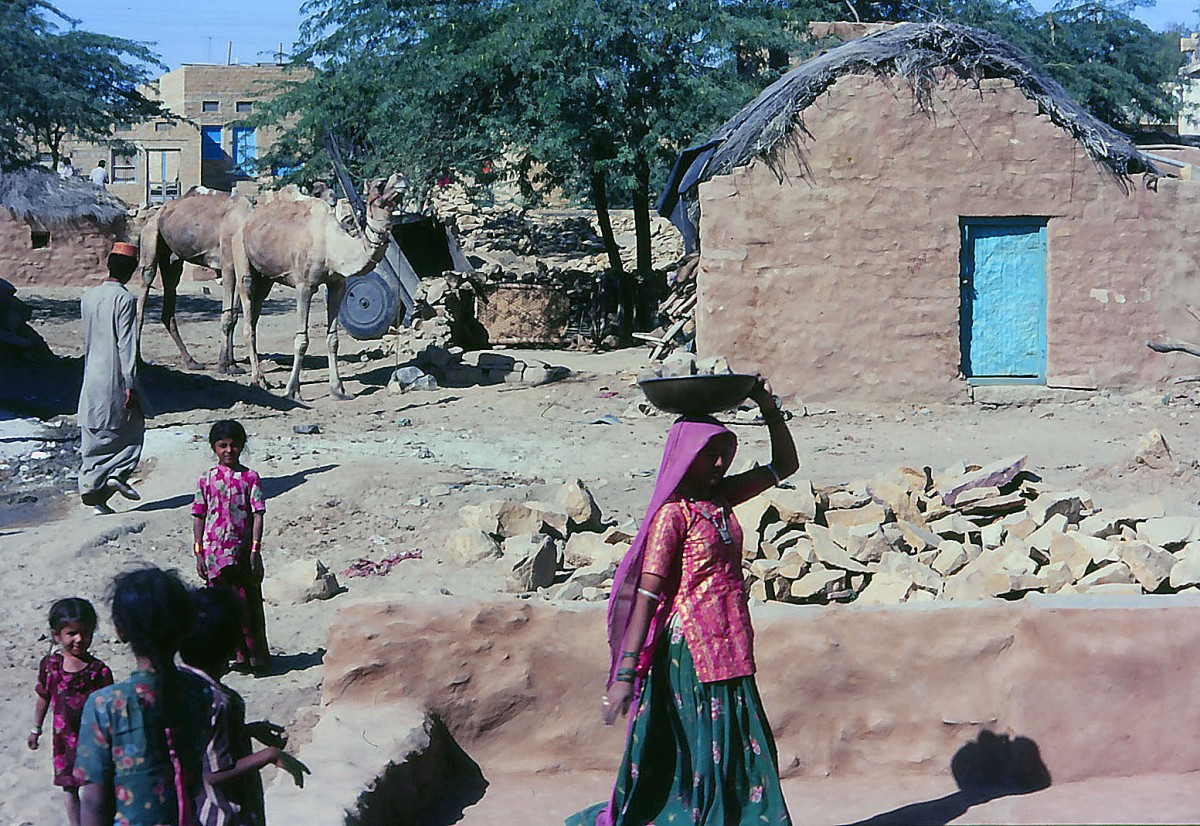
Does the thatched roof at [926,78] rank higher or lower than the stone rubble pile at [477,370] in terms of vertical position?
higher

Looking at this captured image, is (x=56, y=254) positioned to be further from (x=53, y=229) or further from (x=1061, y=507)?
(x=1061, y=507)

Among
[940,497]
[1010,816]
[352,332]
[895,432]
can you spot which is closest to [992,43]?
[895,432]

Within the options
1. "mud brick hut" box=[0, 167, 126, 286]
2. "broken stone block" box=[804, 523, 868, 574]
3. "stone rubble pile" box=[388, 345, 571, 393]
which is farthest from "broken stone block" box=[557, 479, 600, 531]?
"mud brick hut" box=[0, 167, 126, 286]

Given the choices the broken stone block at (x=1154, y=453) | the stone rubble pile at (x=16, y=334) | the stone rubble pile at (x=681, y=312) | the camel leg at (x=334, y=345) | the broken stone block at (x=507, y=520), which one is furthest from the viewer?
the stone rubble pile at (x=681, y=312)

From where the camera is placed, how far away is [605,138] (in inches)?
706

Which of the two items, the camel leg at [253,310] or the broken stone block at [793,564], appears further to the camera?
the camel leg at [253,310]

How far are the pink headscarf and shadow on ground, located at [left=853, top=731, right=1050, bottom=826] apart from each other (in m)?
1.28

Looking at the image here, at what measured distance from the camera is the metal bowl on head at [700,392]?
11.9ft

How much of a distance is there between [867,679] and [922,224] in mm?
8699

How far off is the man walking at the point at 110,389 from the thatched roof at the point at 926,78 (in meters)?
6.27

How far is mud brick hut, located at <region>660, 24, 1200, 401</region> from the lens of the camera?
496 inches

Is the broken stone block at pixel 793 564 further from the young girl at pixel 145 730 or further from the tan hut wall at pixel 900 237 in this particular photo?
the tan hut wall at pixel 900 237

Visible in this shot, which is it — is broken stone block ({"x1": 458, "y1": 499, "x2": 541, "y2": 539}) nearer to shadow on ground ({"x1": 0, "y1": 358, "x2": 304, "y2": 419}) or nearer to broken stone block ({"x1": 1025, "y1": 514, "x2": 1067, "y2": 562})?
broken stone block ({"x1": 1025, "y1": 514, "x2": 1067, "y2": 562})

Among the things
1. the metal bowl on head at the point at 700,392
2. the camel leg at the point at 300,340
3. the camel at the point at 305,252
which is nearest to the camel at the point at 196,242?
the camel at the point at 305,252
